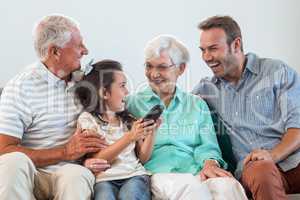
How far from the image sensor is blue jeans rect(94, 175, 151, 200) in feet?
5.07

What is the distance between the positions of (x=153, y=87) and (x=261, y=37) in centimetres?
77

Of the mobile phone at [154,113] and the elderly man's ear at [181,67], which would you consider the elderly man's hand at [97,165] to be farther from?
the elderly man's ear at [181,67]

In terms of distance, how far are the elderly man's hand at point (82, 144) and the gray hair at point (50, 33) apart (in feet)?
1.15

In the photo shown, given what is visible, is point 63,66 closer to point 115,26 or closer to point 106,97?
point 106,97

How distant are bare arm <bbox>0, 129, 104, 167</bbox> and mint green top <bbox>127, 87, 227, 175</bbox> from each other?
0.25m

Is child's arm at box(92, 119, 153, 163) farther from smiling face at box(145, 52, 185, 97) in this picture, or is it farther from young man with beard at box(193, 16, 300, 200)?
young man with beard at box(193, 16, 300, 200)

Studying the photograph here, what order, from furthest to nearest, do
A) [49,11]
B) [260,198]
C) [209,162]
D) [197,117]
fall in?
[49,11], [197,117], [209,162], [260,198]

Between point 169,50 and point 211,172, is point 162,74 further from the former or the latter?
point 211,172

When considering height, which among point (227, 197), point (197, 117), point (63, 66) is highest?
point (63, 66)

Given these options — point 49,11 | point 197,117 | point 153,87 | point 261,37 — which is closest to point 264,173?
point 197,117

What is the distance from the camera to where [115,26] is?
2328 millimetres

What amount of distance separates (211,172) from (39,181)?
60cm

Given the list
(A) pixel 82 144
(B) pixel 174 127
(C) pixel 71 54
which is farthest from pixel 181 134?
(C) pixel 71 54

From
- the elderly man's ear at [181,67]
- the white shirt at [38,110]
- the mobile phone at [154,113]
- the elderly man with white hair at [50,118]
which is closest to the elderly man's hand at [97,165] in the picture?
the elderly man with white hair at [50,118]
